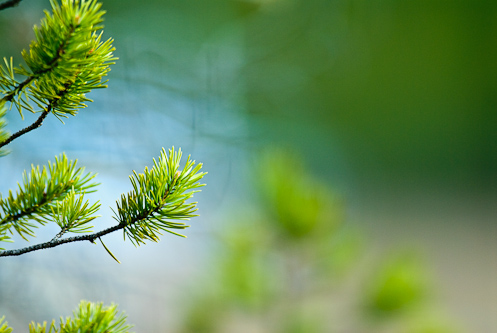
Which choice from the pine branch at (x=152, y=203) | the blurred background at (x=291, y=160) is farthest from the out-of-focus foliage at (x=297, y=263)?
the pine branch at (x=152, y=203)

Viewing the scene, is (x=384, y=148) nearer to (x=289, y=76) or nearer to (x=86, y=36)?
(x=289, y=76)

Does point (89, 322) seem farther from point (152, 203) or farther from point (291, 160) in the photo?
point (291, 160)

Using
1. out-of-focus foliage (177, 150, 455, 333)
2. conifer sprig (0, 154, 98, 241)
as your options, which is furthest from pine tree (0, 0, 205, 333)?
out-of-focus foliage (177, 150, 455, 333)

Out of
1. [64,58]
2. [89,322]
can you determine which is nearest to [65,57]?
[64,58]

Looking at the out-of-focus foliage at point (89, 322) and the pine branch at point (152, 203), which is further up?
the pine branch at point (152, 203)

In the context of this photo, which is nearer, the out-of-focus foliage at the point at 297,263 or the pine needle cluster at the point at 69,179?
the pine needle cluster at the point at 69,179

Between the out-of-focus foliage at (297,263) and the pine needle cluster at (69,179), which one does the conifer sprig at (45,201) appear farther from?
the out-of-focus foliage at (297,263)

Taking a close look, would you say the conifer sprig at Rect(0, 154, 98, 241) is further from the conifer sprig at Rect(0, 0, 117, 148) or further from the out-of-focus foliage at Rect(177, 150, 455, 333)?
the out-of-focus foliage at Rect(177, 150, 455, 333)

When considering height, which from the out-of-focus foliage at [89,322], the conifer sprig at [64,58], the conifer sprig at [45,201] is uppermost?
the conifer sprig at [64,58]

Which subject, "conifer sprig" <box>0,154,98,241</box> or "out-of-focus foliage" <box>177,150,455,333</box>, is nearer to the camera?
"conifer sprig" <box>0,154,98,241</box>
